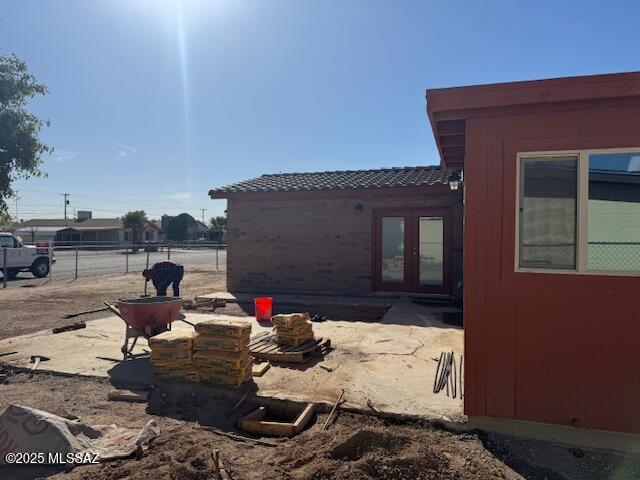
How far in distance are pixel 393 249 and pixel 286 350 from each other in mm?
6507

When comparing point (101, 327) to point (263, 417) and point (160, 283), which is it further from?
point (263, 417)

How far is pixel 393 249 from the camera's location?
40.4ft

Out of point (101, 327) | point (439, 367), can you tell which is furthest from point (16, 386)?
→ point (439, 367)

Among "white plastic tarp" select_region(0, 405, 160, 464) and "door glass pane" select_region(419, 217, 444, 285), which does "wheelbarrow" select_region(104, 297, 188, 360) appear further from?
"door glass pane" select_region(419, 217, 444, 285)

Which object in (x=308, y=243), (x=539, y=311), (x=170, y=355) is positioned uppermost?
(x=308, y=243)

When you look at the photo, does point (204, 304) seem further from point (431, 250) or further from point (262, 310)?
point (431, 250)

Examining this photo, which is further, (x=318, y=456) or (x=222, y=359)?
(x=222, y=359)

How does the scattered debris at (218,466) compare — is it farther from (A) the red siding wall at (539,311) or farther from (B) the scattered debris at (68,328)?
(B) the scattered debris at (68,328)

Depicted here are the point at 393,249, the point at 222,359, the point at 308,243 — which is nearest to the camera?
the point at 222,359

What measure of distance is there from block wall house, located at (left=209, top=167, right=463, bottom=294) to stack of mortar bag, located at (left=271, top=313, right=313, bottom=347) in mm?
5755

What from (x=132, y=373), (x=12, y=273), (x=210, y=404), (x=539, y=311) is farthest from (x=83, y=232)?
(x=539, y=311)

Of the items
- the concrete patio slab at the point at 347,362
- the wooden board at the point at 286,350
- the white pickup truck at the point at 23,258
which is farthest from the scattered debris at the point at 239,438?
the white pickup truck at the point at 23,258

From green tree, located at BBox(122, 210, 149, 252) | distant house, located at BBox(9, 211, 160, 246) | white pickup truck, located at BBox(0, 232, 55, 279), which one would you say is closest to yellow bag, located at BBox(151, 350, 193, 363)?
white pickup truck, located at BBox(0, 232, 55, 279)

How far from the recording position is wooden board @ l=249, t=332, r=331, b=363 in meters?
6.16
